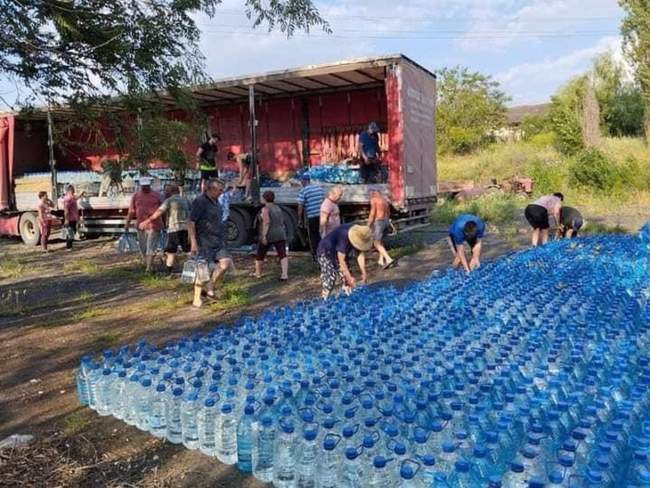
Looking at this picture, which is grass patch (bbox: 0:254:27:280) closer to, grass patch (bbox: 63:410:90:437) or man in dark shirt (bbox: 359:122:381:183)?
man in dark shirt (bbox: 359:122:381:183)

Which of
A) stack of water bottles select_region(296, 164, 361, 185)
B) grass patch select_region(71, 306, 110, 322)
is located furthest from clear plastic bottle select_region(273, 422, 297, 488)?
stack of water bottles select_region(296, 164, 361, 185)

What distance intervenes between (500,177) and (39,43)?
79.0 ft

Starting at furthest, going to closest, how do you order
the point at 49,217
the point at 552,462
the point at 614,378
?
the point at 49,217 < the point at 614,378 < the point at 552,462

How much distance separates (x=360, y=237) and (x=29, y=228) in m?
11.1

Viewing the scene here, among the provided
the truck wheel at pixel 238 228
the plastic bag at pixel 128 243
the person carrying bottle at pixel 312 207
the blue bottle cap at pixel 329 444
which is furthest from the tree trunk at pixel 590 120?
the blue bottle cap at pixel 329 444

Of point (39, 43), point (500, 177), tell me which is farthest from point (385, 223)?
point (500, 177)

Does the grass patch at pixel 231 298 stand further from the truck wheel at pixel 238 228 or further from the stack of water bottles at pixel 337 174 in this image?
the stack of water bottles at pixel 337 174

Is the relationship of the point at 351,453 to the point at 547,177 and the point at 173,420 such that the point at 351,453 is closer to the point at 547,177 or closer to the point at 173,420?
the point at 173,420

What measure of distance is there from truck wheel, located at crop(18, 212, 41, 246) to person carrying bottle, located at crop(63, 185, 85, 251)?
4.70 feet

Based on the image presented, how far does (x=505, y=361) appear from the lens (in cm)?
371

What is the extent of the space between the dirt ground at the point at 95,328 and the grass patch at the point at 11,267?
1.2 inches

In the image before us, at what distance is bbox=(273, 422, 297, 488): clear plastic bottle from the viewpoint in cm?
296

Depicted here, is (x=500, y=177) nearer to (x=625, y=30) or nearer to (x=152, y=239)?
(x=625, y=30)

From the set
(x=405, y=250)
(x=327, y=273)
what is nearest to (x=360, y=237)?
(x=327, y=273)
